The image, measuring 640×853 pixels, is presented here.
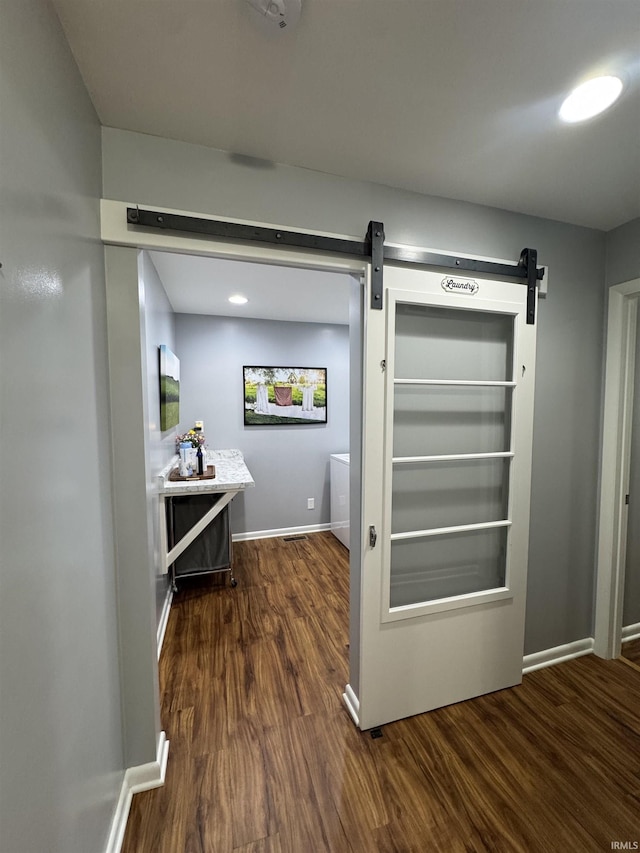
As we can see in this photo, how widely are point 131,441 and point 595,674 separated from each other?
8.81 feet

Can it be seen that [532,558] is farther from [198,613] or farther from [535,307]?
[198,613]

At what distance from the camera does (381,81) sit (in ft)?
3.22

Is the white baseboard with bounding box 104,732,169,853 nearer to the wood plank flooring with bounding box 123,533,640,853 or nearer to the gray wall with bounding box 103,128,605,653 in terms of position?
the wood plank flooring with bounding box 123,533,640,853

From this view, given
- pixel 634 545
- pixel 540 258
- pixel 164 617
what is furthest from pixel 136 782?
pixel 634 545

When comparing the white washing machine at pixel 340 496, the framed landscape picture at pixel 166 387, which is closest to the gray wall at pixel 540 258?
the framed landscape picture at pixel 166 387

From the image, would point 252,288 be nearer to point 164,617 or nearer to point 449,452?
point 449,452

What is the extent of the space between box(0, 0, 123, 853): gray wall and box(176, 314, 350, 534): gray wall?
8.09ft

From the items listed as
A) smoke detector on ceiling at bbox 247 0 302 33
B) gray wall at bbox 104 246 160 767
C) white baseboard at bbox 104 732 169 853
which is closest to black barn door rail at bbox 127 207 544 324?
gray wall at bbox 104 246 160 767

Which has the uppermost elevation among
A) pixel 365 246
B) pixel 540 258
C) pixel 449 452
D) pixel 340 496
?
pixel 540 258

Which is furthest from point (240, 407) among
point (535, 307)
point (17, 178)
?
point (17, 178)

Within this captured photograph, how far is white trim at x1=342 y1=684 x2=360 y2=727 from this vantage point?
1555 mm

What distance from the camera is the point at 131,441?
4.03 feet

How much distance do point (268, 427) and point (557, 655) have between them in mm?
3022

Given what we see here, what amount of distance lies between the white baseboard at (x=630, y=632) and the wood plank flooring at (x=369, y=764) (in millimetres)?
352
